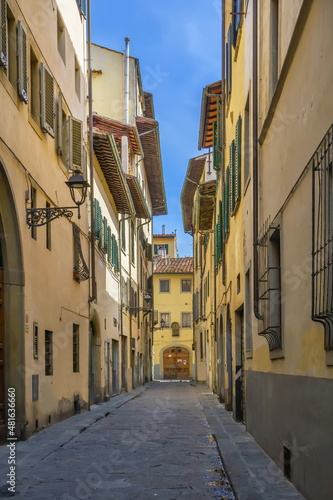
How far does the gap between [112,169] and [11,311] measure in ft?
39.8

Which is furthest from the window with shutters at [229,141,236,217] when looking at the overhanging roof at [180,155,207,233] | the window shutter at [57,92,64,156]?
the overhanging roof at [180,155,207,233]

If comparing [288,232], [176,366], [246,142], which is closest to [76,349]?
[246,142]

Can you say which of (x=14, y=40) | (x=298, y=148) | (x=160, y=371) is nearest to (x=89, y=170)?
(x=14, y=40)

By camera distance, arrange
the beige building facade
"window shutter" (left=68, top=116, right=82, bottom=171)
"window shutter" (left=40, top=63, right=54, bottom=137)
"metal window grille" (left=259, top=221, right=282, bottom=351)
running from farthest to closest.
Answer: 1. "window shutter" (left=68, top=116, right=82, bottom=171)
2. "window shutter" (left=40, top=63, right=54, bottom=137)
3. "metal window grille" (left=259, top=221, right=282, bottom=351)
4. the beige building facade

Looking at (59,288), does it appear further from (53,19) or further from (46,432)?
(53,19)

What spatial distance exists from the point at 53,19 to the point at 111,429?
8.27 metres

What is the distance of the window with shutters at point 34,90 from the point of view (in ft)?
41.2

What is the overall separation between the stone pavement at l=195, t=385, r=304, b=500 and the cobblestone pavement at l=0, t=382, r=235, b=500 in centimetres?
15

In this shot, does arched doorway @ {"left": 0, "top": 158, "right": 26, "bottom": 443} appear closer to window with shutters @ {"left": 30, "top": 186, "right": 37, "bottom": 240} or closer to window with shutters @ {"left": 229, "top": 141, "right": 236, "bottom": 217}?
window with shutters @ {"left": 30, "top": 186, "right": 37, "bottom": 240}

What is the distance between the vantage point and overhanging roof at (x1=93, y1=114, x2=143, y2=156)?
26.7 meters

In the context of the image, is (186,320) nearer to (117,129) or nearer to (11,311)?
(117,129)

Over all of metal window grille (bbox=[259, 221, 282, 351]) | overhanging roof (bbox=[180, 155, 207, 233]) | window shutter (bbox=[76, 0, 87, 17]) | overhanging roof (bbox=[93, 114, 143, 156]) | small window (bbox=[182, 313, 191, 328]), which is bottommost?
small window (bbox=[182, 313, 191, 328])

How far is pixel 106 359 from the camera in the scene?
23.5m

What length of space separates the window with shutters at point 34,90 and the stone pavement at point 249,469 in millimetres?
6429
